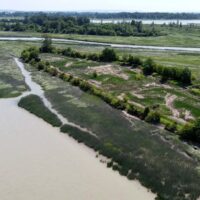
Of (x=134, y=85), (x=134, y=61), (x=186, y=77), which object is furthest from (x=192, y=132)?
(x=134, y=61)

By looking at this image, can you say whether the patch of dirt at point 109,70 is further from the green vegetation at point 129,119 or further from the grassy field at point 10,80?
the grassy field at point 10,80

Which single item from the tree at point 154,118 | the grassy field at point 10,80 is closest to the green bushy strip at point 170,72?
the tree at point 154,118

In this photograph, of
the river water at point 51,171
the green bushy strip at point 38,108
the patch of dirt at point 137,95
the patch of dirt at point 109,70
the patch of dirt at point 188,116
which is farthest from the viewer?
the patch of dirt at point 109,70

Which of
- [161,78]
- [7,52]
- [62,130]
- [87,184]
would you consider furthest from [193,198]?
[7,52]

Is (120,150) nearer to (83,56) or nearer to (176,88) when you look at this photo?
(176,88)

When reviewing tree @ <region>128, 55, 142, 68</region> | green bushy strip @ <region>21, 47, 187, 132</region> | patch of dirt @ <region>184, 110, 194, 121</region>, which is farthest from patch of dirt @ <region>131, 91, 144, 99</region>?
tree @ <region>128, 55, 142, 68</region>

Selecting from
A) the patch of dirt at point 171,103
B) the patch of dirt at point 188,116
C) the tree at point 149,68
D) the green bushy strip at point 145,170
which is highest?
the green bushy strip at point 145,170
